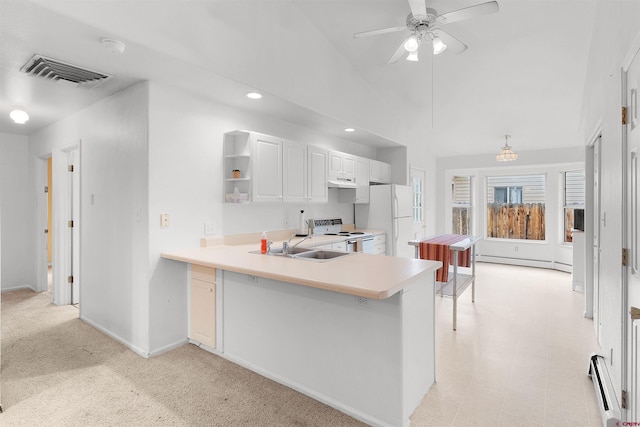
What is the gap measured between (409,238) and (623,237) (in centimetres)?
415

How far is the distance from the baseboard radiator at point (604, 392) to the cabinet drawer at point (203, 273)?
8.73 feet

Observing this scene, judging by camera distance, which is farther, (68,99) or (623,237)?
(68,99)

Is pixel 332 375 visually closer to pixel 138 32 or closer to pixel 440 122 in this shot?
pixel 138 32

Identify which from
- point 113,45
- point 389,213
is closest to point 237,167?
point 113,45

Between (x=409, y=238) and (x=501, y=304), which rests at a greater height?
(x=409, y=238)

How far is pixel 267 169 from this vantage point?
3.48 m

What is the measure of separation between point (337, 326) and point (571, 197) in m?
6.63

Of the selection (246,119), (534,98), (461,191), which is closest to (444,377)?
(246,119)

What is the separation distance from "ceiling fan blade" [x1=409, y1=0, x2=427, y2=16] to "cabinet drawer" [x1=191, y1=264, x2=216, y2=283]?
2.56 metres

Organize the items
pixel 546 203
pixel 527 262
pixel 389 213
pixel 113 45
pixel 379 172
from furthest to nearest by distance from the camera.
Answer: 1. pixel 527 262
2. pixel 546 203
3. pixel 379 172
4. pixel 389 213
5. pixel 113 45

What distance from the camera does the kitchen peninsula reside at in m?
1.88

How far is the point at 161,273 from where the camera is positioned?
9.39ft

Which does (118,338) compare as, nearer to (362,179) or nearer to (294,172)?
(294,172)

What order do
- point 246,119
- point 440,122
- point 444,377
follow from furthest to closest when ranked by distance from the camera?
point 440,122
point 246,119
point 444,377
